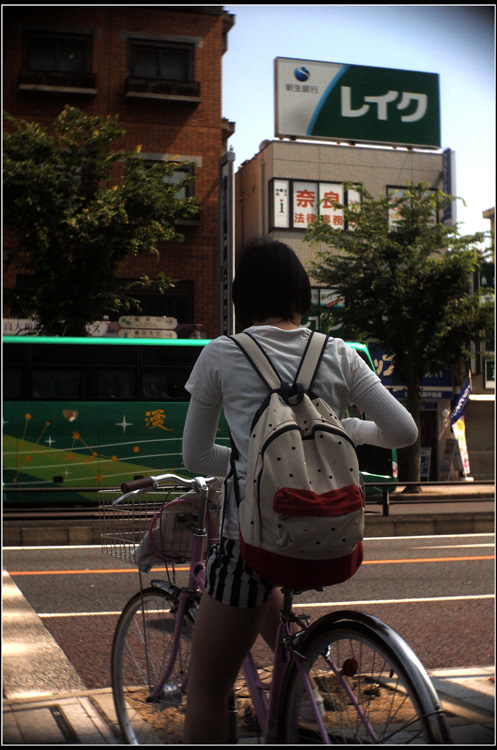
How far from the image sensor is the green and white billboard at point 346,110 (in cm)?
1265

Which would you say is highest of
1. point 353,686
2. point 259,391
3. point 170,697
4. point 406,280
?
point 406,280

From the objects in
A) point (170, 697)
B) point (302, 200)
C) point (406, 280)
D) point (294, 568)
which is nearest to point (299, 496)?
point (294, 568)

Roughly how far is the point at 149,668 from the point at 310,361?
131 cm

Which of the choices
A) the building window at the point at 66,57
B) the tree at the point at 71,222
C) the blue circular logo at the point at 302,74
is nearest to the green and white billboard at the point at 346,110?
the blue circular logo at the point at 302,74

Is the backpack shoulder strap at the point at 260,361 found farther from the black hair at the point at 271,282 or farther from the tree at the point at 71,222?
the tree at the point at 71,222

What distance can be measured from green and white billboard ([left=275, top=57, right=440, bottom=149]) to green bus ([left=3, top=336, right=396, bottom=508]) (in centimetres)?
531

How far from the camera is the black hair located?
6.18 feet

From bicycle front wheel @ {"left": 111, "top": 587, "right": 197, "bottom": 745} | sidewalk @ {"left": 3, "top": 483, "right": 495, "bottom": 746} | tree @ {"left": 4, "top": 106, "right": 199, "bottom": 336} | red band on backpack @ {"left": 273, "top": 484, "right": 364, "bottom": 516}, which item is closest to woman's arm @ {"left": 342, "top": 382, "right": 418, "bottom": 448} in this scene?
red band on backpack @ {"left": 273, "top": 484, "right": 364, "bottom": 516}

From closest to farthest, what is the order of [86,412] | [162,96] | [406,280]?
[86,412], [406,280], [162,96]

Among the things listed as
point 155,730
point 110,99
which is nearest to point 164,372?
point 110,99

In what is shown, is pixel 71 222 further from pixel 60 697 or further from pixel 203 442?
pixel 203 442

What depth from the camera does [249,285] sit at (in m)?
1.91

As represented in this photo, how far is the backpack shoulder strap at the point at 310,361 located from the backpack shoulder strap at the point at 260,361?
0.17 ft

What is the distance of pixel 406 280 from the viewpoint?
1686 centimetres
